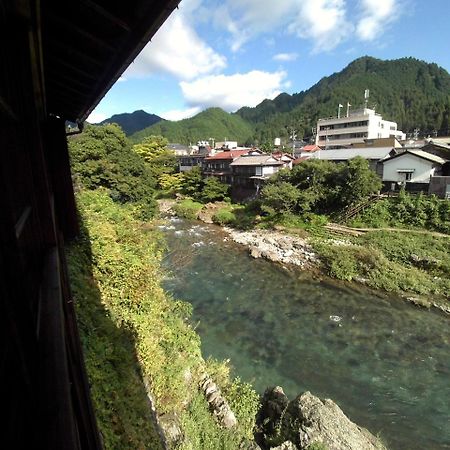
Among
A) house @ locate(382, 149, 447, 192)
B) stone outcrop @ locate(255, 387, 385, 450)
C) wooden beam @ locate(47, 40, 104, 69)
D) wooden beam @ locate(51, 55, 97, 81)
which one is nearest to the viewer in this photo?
wooden beam @ locate(47, 40, 104, 69)

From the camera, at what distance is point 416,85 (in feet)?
382

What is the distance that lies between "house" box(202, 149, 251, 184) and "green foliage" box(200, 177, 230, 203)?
2833 mm

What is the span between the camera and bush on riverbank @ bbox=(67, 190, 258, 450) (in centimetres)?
464

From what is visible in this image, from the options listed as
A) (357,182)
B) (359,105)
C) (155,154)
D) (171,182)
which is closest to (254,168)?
(171,182)

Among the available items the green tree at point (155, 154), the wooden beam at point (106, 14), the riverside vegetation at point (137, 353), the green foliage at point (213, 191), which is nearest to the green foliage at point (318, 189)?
the green foliage at point (213, 191)

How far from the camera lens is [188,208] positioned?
34.2 meters

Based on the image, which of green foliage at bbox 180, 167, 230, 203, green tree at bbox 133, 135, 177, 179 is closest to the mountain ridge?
green foliage at bbox 180, 167, 230, 203

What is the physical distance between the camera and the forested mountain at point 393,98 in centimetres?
7100

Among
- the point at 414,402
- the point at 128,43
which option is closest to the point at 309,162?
the point at 414,402

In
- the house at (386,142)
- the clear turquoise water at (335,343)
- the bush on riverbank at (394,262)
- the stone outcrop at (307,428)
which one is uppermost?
the house at (386,142)

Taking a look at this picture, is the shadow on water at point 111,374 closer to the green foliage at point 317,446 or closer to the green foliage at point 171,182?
the green foliage at point 317,446

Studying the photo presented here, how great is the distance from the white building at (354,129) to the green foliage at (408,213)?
29.9m

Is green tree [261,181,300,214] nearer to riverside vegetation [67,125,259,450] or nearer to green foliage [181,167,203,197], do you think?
green foliage [181,167,203,197]

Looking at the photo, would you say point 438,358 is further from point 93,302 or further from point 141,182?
point 141,182
